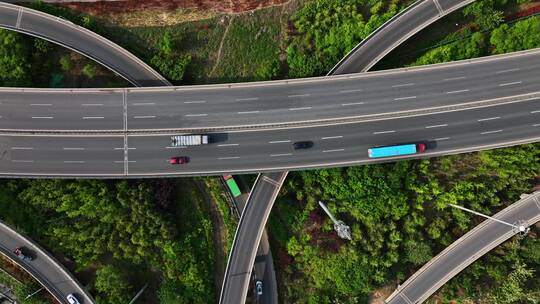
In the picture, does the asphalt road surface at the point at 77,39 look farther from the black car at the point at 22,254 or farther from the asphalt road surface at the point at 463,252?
the asphalt road surface at the point at 463,252

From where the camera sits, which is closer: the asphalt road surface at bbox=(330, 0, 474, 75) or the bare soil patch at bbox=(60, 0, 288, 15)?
the asphalt road surface at bbox=(330, 0, 474, 75)

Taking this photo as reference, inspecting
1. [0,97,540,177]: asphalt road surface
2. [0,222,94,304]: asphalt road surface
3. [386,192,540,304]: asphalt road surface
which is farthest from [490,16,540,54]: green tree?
[0,222,94,304]: asphalt road surface

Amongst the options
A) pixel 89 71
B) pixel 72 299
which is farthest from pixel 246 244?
pixel 89 71

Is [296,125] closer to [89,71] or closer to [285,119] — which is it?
[285,119]

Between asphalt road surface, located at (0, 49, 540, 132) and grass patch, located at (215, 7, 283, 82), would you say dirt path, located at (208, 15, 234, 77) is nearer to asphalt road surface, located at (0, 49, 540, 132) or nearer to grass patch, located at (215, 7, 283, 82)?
grass patch, located at (215, 7, 283, 82)

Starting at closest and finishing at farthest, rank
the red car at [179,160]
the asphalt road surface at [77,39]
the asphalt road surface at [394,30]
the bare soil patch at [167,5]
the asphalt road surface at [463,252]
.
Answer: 1. the red car at [179,160]
2. the asphalt road surface at [77,39]
3. the asphalt road surface at [463,252]
4. the asphalt road surface at [394,30]
5. the bare soil patch at [167,5]

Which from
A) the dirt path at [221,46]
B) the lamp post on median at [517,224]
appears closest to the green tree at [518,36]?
the lamp post on median at [517,224]
